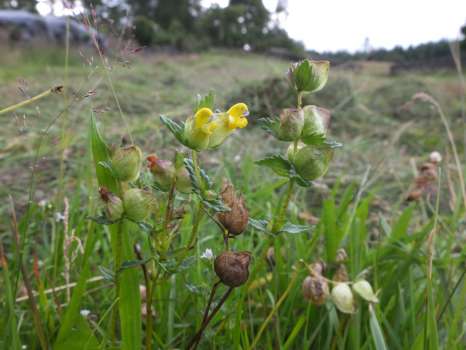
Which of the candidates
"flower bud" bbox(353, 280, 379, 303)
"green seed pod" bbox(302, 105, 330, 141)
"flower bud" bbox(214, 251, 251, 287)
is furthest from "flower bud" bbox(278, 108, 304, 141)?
"flower bud" bbox(353, 280, 379, 303)

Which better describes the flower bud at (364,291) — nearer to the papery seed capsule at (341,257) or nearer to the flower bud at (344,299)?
the flower bud at (344,299)

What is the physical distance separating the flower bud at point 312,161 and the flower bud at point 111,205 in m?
0.18

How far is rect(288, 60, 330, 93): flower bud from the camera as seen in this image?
1.39 ft

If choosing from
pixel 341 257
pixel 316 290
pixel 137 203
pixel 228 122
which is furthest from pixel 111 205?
pixel 341 257

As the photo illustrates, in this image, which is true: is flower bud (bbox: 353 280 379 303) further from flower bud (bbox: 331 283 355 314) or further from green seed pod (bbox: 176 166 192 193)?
green seed pod (bbox: 176 166 192 193)

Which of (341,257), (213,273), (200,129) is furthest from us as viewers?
(341,257)

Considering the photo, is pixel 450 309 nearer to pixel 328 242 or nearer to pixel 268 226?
pixel 328 242

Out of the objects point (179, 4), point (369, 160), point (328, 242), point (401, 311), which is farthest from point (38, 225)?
point (179, 4)

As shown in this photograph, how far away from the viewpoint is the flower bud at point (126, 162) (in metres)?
0.38

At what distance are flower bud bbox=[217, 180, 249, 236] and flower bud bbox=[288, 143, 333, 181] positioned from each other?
7 centimetres

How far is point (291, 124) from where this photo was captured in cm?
42

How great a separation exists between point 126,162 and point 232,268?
13cm

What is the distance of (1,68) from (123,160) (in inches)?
179

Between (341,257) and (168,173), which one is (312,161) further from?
(341,257)
